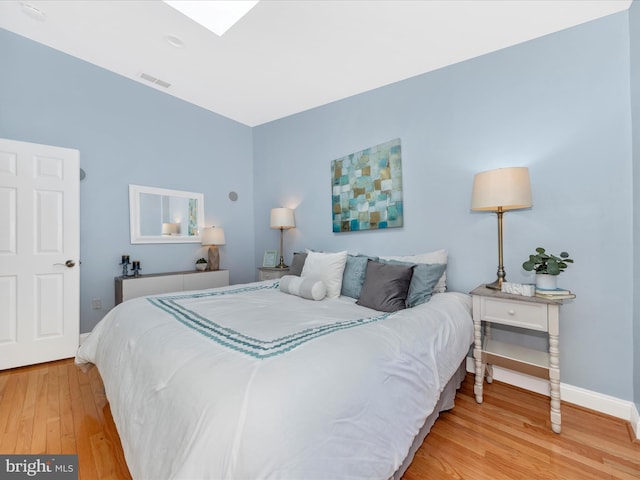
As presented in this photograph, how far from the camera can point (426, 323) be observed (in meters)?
1.64

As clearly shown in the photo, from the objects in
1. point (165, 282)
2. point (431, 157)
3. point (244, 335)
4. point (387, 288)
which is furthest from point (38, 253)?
point (431, 157)

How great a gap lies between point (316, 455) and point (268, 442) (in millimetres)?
175

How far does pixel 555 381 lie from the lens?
5.62 ft

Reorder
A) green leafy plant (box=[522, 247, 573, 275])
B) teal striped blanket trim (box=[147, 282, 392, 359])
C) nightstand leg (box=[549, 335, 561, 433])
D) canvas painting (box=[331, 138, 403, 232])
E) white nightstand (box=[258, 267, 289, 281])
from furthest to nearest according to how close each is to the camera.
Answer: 1. white nightstand (box=[258, 267, 289, 281])
2. canvas painting (box=[331, 138, 403, 232])
3. green leafy plant (box=[522, 247, 573, 275])
4. nightstand leg (box=[549, 335, 561, 433])
5. teal striped blanket trim (box=[147, 282, 392, 359])

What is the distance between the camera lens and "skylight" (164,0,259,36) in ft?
6.90

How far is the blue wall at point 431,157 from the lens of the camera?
76.5 inches

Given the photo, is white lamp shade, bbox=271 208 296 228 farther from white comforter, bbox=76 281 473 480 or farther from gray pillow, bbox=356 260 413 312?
white comforter, bbox=76 281 473 480

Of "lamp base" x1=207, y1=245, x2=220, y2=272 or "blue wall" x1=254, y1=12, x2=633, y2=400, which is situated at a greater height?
"blue wall" x1=254, y1=12, x2=633, y2=400

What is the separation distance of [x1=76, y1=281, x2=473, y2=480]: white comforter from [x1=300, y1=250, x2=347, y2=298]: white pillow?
23.3 inches

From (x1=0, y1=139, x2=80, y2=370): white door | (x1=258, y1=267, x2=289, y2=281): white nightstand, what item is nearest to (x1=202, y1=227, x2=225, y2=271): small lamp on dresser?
(x1=258, y1=267, x2=289, y2=281): white nightstand

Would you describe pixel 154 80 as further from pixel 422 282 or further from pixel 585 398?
pixel 585 398

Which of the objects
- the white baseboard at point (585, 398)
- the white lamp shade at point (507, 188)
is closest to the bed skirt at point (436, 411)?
the white baseboard at point (585, 398)

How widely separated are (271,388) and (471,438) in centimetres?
143

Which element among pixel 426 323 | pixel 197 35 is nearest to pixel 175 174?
pixel 197 35
